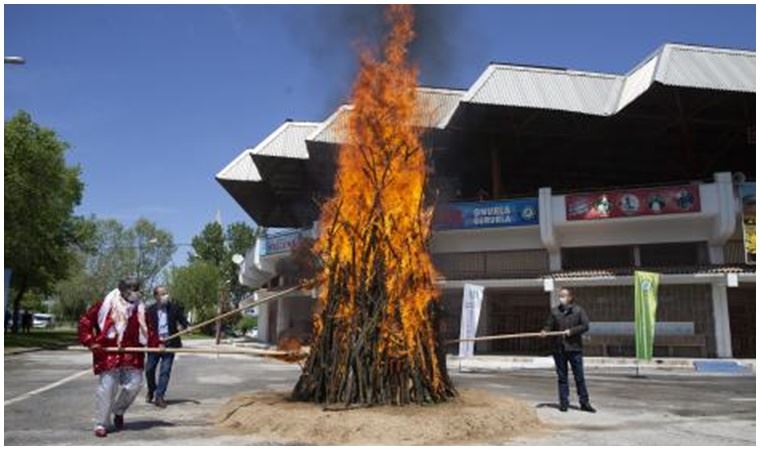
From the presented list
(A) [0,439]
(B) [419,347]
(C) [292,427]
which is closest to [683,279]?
(B) [419,347]

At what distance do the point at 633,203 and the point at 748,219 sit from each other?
403cm

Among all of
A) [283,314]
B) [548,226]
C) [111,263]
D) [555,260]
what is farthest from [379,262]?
[111,263]

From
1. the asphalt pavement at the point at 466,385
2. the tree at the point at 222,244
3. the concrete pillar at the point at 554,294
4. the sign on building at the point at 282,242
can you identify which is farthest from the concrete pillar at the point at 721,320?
the tree at the point at 222,244

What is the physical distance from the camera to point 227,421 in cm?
736

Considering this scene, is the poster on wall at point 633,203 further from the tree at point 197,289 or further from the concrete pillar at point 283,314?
the tree at point 197,289

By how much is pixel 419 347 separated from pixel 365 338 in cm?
68

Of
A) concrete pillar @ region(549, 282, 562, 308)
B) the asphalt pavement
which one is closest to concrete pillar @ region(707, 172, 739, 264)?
concrete pillar @ region(549, 282, 562, 308)

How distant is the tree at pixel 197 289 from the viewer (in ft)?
212

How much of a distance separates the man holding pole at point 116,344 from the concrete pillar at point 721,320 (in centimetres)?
2353

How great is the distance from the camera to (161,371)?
30.9 feet

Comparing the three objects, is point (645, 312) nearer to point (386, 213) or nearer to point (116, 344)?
point (386, 213)

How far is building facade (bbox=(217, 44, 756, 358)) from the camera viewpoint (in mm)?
25406

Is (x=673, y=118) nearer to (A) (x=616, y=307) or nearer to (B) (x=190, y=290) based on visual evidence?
(A) (x=616, y=307)

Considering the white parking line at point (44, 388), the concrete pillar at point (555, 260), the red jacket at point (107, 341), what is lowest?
the white parking line at point (44, 388)
